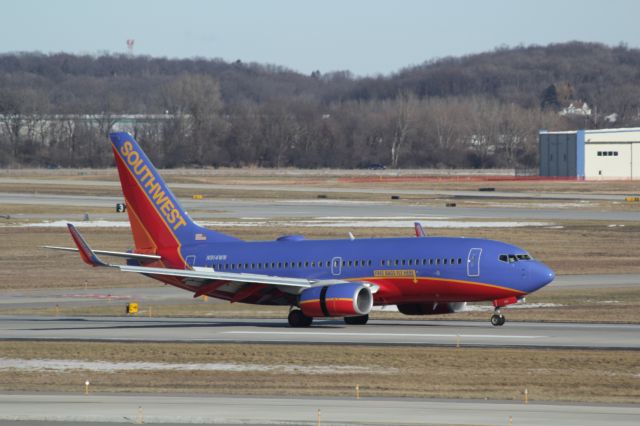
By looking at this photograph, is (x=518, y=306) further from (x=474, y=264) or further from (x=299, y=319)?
(x=299, y=319)

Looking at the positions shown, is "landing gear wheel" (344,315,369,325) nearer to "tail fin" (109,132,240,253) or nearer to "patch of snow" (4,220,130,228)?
"tail fin" (109,132,240,253)

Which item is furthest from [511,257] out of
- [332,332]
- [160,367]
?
[160,367]

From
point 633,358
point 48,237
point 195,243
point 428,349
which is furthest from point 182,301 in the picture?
point 48,237

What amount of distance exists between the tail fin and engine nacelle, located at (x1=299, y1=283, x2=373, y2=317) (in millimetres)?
7589

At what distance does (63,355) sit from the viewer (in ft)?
133

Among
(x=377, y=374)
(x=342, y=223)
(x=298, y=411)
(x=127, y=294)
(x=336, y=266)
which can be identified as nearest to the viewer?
(x=298, y=411)

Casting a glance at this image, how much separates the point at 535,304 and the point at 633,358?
1947cm

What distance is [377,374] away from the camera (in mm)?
35625

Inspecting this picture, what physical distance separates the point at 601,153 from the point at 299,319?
13575 centimetres

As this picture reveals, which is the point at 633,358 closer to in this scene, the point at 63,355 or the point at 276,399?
the point at 276,399

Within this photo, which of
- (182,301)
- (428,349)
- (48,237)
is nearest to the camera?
(428,349)

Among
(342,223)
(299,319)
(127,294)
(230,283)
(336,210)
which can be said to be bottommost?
(127,294)

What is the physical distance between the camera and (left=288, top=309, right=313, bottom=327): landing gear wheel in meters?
49.1

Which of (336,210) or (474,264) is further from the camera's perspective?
(336,210)
